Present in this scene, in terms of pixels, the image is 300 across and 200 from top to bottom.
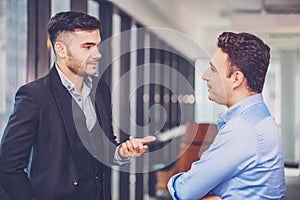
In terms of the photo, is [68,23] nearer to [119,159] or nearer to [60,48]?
[60,48]

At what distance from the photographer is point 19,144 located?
1.91 meters

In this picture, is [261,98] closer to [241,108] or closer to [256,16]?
[241,108]

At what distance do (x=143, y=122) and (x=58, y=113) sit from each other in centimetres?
421

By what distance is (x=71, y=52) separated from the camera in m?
2.04

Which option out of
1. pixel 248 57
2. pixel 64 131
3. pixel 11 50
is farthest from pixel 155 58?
pixel 248 57

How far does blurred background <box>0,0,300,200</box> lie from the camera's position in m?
2.72

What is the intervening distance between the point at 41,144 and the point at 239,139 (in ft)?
2.77

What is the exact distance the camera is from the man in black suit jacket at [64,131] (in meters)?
1.92

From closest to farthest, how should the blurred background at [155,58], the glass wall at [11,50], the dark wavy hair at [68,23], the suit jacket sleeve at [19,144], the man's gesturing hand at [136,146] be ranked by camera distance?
the man's gesturing hand at [136,146], the suit jacket sleeve at [19,144], the dark wavy hair at [68,23], the glass wall at [11,50], the blurred background at [155,58]

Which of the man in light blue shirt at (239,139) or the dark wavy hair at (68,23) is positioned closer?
the man in light blue shirt at (239,139)

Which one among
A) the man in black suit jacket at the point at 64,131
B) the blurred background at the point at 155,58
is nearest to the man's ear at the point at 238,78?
the blurred background at the point at 155,58

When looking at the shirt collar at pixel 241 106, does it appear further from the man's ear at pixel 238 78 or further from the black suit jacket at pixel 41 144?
the black suit jacket at pixel 41 144

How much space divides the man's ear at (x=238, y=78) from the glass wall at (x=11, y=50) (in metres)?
1.41

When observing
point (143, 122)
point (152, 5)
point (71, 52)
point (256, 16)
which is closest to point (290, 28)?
point (256, 16)
